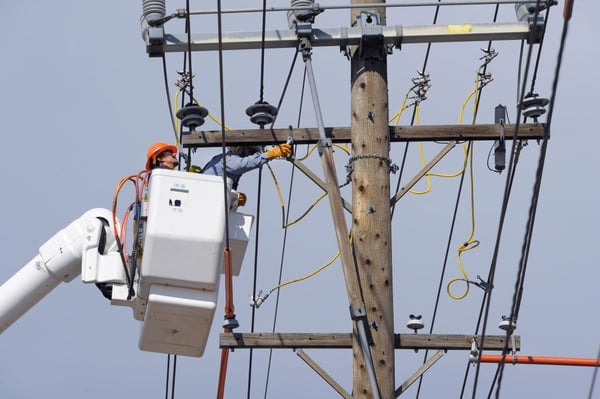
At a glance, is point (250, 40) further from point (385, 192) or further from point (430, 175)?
point (430, 175)

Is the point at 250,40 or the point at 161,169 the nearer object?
the point at 161,169

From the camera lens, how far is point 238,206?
35.1 ft

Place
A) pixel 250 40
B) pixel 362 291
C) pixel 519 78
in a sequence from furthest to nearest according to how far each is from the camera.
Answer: pixel 519 78
pixel 250 40
pixel 362 291

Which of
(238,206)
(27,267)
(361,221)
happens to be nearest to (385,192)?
(361,221)

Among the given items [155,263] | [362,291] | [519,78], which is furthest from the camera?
Answer: [519,78]

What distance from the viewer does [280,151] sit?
36.3 ft

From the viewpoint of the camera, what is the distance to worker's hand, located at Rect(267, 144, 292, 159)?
1104 cm

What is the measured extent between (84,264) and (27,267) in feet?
2.50

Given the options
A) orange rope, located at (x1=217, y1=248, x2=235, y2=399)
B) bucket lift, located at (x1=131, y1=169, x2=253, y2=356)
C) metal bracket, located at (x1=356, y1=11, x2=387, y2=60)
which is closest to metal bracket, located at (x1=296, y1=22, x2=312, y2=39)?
metal bracket, located at (x1=356, y1=11, x2=387, y2=60)

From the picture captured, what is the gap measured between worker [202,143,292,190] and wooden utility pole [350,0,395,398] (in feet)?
1.86

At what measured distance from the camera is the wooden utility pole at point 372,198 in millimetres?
10297

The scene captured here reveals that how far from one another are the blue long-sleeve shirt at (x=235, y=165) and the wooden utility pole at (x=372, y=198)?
2.37 ft

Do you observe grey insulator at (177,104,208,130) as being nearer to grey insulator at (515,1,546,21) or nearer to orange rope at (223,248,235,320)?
orange rope at (223,248,235,320)

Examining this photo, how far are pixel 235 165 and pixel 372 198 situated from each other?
3.45ft
